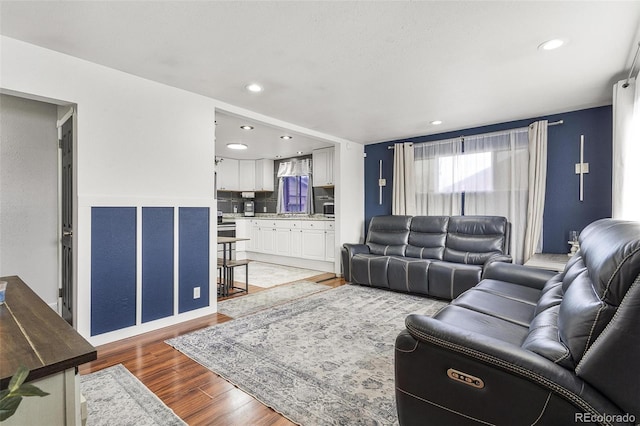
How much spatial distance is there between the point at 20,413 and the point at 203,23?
6.93 feet

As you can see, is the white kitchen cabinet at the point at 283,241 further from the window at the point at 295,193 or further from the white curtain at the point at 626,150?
the white curtain at the point at 626,150

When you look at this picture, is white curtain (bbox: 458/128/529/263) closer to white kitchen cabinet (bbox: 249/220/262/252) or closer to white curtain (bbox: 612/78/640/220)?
white curtain (bbox: 612/78/640/220)

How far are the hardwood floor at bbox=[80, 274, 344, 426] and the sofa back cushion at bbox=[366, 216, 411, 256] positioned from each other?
9.88ft

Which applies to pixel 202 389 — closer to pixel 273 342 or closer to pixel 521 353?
pixel 273 342

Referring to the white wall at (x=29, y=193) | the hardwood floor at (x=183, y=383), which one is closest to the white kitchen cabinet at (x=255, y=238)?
the white wall at (x=29, y=193)

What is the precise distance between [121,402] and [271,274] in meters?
3.65

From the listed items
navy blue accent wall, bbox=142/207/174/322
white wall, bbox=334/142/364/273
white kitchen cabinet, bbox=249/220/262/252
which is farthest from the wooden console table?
white kitchen cabinet, bbox=249/220/262/252

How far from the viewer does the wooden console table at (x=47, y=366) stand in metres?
0.77

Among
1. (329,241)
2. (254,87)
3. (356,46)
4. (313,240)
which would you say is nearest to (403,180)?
(329,241)

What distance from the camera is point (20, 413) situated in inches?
29.9

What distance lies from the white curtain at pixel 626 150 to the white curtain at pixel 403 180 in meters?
2.53

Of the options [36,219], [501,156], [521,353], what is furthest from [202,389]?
[501,156]

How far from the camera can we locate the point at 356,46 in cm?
228

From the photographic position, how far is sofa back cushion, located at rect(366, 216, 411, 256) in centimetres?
473
